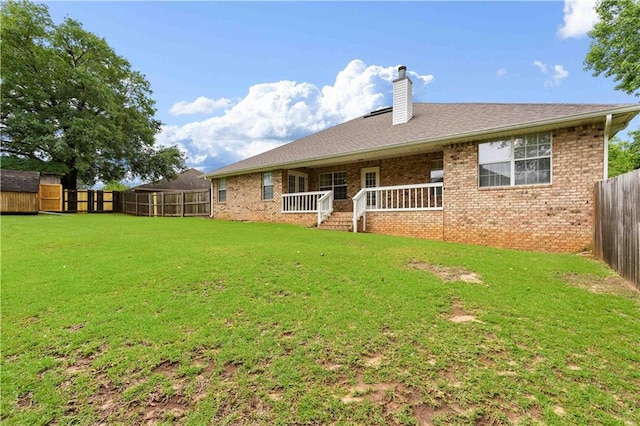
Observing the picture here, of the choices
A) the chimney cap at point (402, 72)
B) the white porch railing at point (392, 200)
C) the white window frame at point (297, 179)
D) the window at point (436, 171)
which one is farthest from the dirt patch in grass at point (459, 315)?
the chimney cap at point (402, 72)

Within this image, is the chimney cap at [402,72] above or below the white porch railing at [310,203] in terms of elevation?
above

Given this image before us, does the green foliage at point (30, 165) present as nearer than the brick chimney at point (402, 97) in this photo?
No

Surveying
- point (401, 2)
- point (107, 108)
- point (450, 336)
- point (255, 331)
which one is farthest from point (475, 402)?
point (107, 108)

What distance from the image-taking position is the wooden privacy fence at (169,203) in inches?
791

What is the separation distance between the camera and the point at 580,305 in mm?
4012

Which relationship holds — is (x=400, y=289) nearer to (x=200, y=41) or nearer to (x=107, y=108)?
(x=200, y=41)

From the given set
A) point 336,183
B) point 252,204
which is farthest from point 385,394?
point 252,204

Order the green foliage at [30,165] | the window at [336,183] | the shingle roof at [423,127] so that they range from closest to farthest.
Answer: the shingle roof at [423,127], the window at [336,183], the green foliage at [30,165]

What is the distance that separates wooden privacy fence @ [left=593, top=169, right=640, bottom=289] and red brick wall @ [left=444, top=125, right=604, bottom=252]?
83 cm

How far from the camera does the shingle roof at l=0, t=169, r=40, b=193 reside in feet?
50.5

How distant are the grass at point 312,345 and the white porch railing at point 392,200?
6.30 m

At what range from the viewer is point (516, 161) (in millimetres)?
9133

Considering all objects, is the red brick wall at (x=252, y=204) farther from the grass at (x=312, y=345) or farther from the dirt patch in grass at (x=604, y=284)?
the dirt patch in grass at (x=604, y=284)

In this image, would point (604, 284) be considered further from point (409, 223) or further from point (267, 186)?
point (267, 186)
